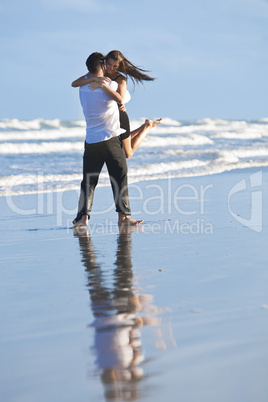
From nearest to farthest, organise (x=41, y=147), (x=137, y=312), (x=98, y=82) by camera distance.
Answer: (x=137, y=312), (x=98, y=82), (x=41, y=147)

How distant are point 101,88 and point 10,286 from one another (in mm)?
2572

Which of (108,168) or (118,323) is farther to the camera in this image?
(108,168)

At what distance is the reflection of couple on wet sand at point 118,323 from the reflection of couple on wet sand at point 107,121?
1.69m

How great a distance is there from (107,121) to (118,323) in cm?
335

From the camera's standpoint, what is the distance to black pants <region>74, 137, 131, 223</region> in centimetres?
610

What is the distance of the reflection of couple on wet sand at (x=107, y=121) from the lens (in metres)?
5.89

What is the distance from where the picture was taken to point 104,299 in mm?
3414

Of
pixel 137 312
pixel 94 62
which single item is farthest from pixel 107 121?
pixel 137 312

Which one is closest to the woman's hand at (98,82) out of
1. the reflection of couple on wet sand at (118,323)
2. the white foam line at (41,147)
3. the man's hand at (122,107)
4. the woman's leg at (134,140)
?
the man's hand at (122,107)

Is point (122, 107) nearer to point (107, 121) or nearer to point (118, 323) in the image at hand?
point (107, 121)

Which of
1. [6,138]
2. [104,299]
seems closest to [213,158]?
[104,299]

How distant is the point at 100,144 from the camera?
239 inches

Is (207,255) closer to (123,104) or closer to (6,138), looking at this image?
(123,104)

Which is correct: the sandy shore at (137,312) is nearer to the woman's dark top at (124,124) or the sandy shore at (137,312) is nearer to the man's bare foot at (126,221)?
the man's bare foot at (126,221)
